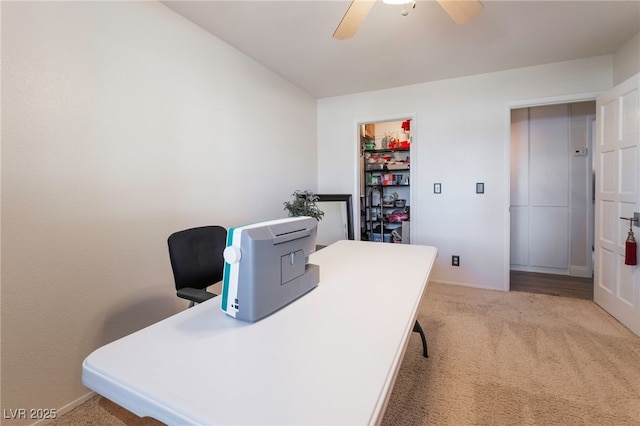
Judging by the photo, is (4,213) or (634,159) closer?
(4,213)

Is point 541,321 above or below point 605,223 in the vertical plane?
below

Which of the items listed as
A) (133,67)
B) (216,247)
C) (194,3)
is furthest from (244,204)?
(194,3)

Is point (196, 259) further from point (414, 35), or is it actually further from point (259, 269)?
point (414, 35)

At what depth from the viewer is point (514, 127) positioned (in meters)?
4.00

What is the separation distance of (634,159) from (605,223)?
0.67 m

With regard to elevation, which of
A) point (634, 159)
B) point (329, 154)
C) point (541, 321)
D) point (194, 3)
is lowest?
point (541, 321)

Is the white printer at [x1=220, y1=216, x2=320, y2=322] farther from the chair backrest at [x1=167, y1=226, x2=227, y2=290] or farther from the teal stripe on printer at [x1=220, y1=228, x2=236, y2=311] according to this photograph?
the chair backrest at [x1=167, y1=226, x2=227, y2=290]

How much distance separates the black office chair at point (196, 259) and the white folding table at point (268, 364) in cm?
39

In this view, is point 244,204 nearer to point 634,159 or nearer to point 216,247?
point 216,247

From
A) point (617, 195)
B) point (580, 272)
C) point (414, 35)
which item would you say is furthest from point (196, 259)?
point (580, 272)

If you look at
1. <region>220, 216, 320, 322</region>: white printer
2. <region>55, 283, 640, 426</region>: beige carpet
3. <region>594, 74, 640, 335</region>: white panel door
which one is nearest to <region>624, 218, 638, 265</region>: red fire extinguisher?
<region>594, 74, 640, 335</region>: white panel door

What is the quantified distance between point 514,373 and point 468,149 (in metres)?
2.34

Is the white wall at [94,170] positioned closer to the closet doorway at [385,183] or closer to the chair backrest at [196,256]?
the chair backrest at [196,256]

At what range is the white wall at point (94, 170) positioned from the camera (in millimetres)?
1394
